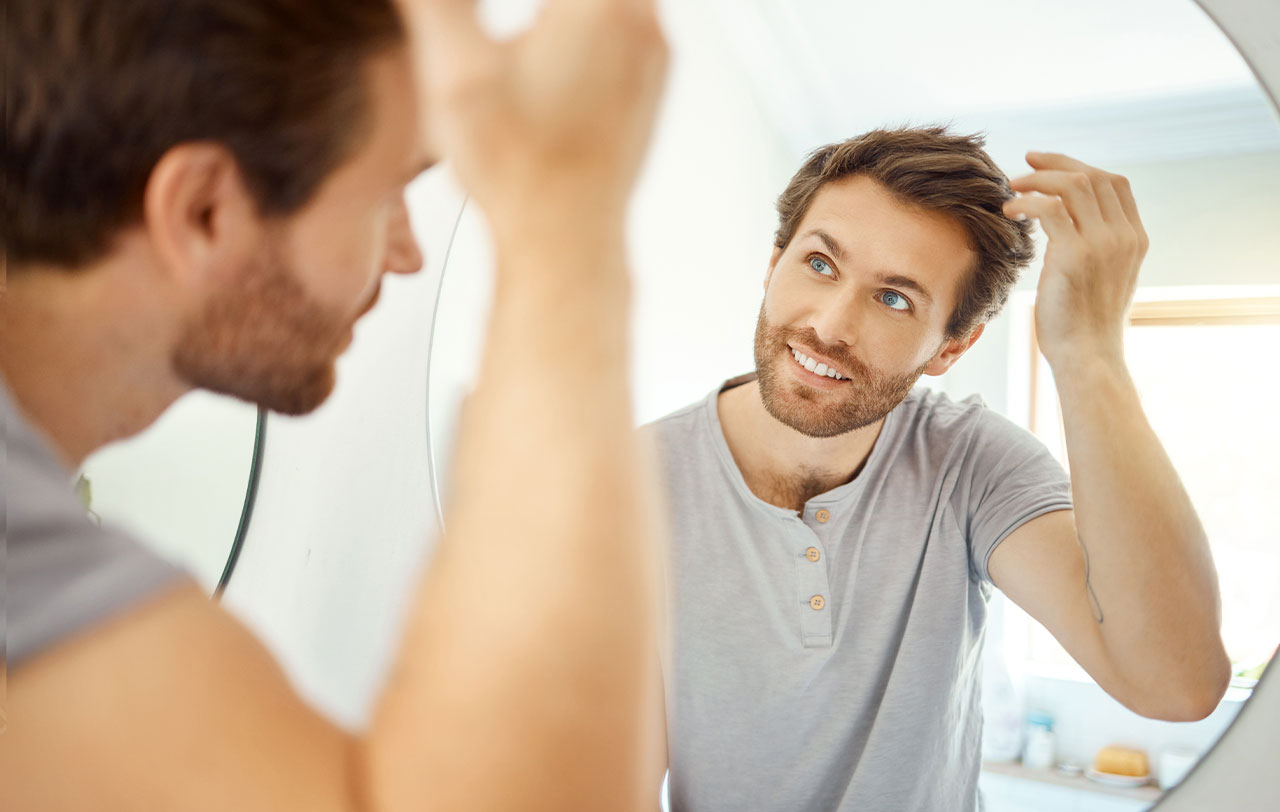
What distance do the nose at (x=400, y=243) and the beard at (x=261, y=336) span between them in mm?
33

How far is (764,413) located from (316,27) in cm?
27

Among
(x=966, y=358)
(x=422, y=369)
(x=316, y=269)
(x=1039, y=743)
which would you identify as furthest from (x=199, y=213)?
(x=1039, y=743)

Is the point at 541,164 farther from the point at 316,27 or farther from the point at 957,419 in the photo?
the point at 957,419

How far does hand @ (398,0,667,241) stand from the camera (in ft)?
0.79

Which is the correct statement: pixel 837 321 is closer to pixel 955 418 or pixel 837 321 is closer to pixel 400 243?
pixel 955 418

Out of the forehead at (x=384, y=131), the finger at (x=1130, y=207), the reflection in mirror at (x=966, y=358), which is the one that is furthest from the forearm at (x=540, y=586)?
the finger at (x=1130, y=207)

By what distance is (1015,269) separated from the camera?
1.37ft

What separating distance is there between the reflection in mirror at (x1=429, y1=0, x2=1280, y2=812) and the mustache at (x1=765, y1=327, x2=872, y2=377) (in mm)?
20

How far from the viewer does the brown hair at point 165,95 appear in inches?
11.9

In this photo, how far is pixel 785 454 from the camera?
1.43 ft

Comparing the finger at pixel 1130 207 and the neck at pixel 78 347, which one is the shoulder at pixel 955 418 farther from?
the neck at pixel 78 347

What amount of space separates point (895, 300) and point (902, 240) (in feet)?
0.09

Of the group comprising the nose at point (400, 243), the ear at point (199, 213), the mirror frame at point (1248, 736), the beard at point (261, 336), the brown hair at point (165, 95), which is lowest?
the mirror frame at point (1248, 736)

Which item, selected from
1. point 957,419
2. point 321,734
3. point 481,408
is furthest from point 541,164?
point 957,419
